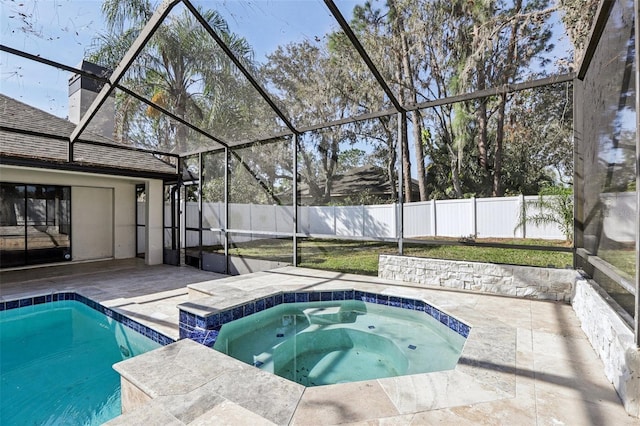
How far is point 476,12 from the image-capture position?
8227mm

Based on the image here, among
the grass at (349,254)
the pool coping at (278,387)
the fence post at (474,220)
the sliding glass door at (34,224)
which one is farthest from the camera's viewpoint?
the sliding glass door at (34,224)

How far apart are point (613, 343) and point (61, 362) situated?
6031 mm

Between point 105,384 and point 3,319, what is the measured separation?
3.37 meters

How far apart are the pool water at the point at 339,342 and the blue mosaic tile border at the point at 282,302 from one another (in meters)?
0.08

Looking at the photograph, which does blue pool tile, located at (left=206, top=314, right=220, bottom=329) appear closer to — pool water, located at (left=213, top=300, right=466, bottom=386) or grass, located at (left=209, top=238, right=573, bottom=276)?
pool water, located at (left=213, top=300, right=466, bottom=386)

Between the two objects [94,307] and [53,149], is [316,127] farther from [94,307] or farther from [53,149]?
[53,149]

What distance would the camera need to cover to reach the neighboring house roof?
22.3 ft

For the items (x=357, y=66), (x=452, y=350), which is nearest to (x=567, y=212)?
(x=452, y=350)

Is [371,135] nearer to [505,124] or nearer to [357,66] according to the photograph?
[505,124]

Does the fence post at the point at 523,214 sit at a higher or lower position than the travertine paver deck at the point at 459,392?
higher

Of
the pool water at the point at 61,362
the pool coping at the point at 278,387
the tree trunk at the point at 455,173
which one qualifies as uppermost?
the tree trunk at the point at 455,173

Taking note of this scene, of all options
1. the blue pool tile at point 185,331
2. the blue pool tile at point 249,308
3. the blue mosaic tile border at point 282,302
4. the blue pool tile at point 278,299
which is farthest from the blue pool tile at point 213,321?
the blue pool tile at point 278,299

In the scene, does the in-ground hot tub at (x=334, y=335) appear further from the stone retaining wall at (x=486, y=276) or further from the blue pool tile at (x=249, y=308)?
the stone retaining wall at (x=486, y=276)

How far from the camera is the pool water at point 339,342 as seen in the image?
3.53 meters
